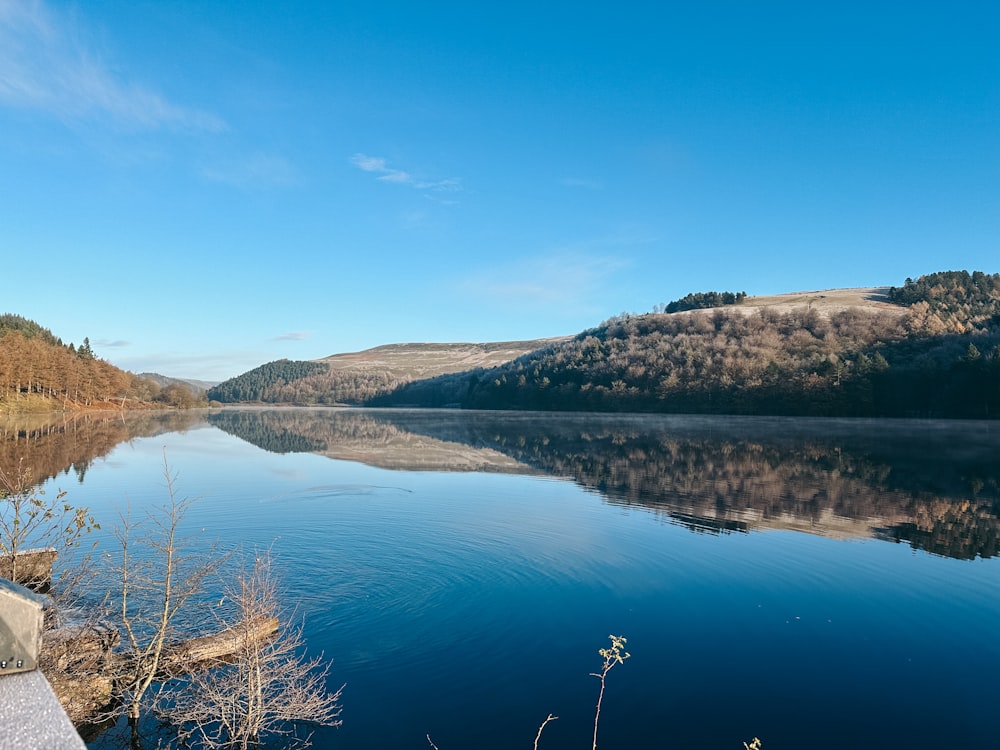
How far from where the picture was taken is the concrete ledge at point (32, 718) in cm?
314

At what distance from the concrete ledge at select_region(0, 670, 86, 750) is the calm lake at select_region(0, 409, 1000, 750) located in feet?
27.6

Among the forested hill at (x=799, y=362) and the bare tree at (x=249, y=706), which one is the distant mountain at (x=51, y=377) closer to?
the forested hill at (x=799, y=362)

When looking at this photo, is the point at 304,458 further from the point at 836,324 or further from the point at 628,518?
the point at 836,324

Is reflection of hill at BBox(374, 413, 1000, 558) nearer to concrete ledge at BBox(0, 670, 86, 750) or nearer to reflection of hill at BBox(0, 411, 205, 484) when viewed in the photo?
concrete ledge at BBox(0, 670, 86, 750)

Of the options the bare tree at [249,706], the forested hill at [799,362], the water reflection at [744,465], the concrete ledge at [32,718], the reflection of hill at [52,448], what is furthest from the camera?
the forested hill at [799,362]

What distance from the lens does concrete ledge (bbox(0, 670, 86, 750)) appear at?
123 inches

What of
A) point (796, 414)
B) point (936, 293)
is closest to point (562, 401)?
point (796, 414)

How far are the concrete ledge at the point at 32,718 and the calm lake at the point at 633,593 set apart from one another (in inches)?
331

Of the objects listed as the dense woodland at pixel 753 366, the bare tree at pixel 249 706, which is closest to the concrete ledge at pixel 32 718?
the bare tree at pixel 249 706

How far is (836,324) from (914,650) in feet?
509

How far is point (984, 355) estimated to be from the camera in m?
104

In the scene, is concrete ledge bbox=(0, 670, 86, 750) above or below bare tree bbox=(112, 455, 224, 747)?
above

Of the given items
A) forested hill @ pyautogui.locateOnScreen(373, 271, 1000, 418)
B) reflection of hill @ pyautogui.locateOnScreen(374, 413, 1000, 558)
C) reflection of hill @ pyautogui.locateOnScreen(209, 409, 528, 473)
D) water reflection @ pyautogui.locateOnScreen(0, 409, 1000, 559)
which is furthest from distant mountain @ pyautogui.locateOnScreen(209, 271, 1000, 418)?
reflection of hill @ pyautogui.locateOnScreen(209, 409, 528, 473)

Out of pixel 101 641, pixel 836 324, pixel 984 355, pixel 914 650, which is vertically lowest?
pixel 914 650
